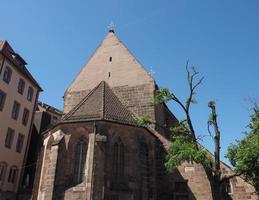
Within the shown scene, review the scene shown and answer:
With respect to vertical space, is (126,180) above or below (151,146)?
below

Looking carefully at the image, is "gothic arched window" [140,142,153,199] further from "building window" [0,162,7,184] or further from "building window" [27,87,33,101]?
"building window" [27,87,33,101]

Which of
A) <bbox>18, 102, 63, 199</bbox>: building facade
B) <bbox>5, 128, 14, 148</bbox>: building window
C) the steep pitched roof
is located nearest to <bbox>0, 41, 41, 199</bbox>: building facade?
<bbox>5, 128, 14, 148</bbox>: building window

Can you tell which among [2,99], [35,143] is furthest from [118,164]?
[35,143]

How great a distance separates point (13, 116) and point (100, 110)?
1277 cm

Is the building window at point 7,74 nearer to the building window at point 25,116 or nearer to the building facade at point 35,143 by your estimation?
the building window at point 25,116

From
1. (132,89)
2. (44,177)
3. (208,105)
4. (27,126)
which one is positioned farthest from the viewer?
(27,126)

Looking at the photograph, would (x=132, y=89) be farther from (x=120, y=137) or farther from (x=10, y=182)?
(x=10, y=182)

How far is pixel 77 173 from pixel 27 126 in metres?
15.0

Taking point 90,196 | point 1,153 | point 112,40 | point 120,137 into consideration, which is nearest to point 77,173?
point 90,196

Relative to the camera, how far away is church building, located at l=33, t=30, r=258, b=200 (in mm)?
14867

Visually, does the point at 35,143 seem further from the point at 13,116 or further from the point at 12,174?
the point at 12,174

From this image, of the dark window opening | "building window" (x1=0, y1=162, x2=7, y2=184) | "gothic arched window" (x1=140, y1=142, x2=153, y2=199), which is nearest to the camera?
the dark window opening

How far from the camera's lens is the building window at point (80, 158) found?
15367 mm

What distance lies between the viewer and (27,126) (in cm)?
2870
